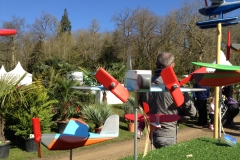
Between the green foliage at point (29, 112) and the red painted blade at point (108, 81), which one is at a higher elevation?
the red painted blade at point (108, 81)

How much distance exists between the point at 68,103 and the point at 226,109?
4830 mm

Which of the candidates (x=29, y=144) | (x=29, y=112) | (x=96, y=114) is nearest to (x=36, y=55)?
(x=96, y=114)

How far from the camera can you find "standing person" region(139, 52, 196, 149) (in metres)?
2.74

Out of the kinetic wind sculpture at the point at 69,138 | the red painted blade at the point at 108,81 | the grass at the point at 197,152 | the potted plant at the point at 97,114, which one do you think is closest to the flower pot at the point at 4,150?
the potted plant at the point at 97,114

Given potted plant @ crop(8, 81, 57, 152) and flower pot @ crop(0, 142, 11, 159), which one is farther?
potted plant @ crop(8, 81, 57, 152)

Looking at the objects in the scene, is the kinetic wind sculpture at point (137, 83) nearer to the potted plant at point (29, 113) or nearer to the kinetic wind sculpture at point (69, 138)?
the kinetic wind sculpture at point (69, 138)

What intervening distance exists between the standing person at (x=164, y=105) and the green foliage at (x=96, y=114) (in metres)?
4.78

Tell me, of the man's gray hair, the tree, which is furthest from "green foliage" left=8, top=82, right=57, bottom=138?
the tree

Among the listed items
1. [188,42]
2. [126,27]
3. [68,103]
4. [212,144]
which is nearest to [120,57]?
[126,27]

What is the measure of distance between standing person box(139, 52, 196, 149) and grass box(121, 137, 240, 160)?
0.13 meters

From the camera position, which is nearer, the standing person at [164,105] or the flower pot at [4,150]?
the standing person at [164,105]

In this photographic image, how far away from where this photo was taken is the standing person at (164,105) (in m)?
2.74

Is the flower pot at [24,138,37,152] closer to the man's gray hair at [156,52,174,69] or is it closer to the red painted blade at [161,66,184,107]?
the man's gray hair at [156,52,174,69]

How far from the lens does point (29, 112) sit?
658cm
